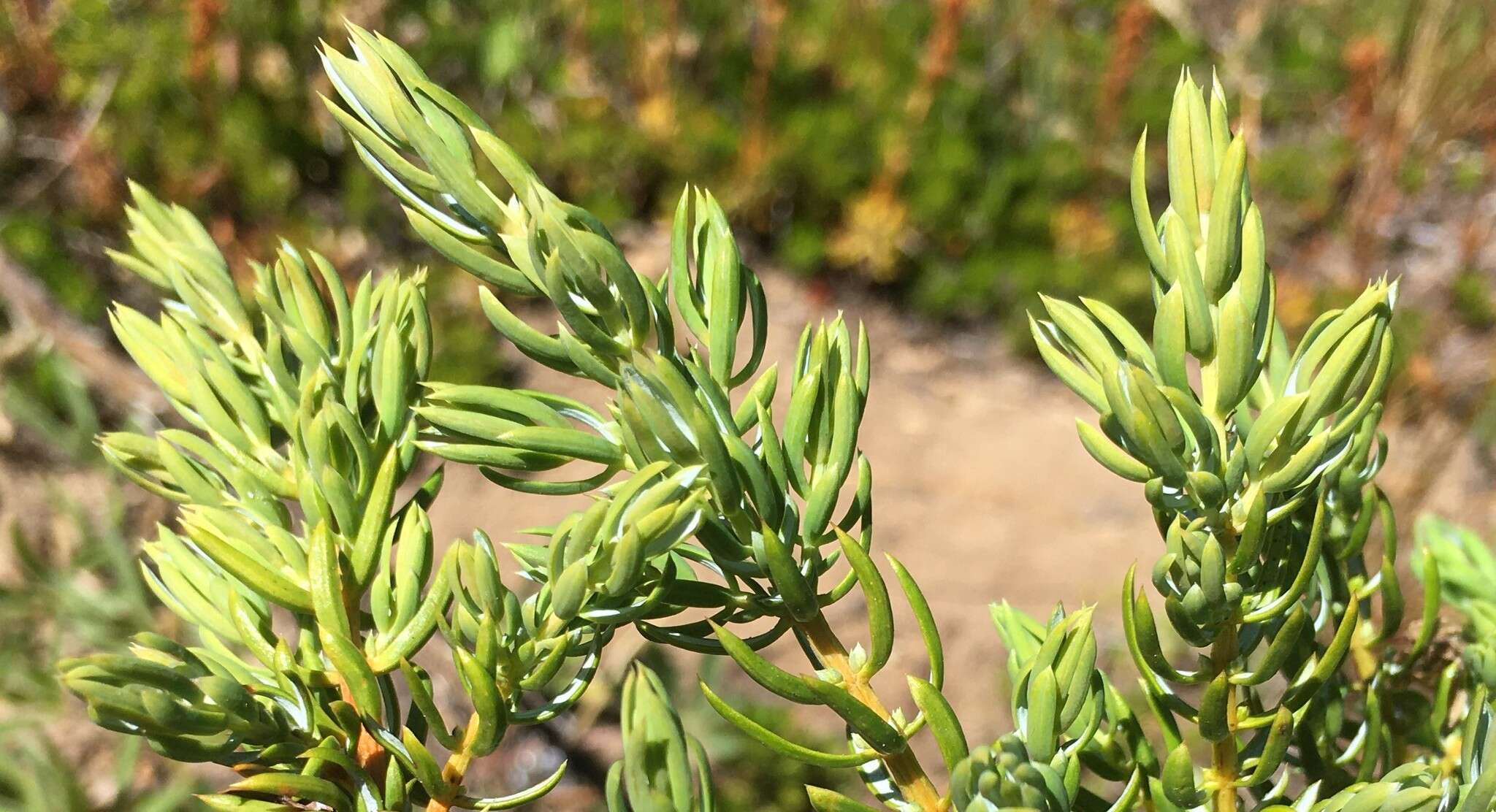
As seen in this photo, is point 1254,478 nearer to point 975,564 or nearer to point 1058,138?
point 975,564

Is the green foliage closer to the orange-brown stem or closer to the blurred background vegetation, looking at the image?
the blurred background vegetation

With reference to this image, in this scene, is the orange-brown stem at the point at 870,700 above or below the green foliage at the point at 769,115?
below

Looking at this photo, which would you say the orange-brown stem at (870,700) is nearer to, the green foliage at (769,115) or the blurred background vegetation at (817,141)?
the blurred background vegetation at (817,141)

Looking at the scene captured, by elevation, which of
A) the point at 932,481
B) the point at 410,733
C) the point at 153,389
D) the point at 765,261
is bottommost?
the point at 410,733

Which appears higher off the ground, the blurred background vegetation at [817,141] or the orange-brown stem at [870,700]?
the blurred background vegetation at [817,141]

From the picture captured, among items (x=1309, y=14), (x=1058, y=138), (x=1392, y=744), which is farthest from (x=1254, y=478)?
(x=1309, y=14)

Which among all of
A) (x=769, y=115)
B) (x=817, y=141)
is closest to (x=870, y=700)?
(x=817, y=141)

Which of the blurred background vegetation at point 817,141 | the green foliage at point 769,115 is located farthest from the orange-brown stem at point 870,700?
the green foliage at point 769,115

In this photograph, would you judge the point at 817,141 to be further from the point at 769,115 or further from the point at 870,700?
the point at 870,700

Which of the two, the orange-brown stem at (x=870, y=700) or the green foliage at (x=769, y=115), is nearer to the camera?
the orange-brown stem at (x=870, y=700)
